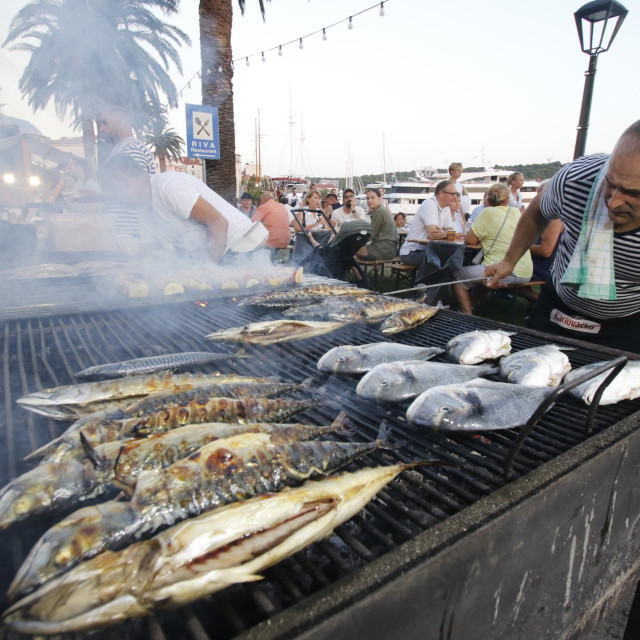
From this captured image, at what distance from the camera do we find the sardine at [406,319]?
140 inches

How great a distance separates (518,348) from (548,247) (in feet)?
18.6

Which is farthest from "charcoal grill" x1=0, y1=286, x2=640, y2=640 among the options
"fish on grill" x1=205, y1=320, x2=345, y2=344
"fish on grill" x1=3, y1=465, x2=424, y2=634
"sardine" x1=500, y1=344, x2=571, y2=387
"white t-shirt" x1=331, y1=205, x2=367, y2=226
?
"white t-shirt" x1=331, y1=205, x2=367, y2=226

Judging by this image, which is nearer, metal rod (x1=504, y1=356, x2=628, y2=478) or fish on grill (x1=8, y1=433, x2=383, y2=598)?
fish on grill (x1=8, y1=433, x2=383, y2=598)

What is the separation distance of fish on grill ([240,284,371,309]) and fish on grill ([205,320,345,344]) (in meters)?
0.74

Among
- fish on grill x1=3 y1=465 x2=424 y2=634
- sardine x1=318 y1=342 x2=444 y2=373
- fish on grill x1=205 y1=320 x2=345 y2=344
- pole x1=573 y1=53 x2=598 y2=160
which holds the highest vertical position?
pole x1=573 y1=53 x2=598 y2=160

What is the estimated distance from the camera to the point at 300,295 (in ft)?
14.7

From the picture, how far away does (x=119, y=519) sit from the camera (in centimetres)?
128

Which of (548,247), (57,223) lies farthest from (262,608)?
(548,247)

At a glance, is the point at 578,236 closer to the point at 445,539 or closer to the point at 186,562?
the point at 445,539

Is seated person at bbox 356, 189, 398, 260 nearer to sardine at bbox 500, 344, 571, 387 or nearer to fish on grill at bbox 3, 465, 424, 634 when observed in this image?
sardine at bbox 500, 344, 571, 387

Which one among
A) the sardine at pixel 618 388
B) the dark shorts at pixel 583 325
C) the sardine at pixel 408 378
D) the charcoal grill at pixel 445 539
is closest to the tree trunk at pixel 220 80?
the charcoal grill at pixel 445 539

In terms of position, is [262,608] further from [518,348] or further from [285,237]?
[285,237]

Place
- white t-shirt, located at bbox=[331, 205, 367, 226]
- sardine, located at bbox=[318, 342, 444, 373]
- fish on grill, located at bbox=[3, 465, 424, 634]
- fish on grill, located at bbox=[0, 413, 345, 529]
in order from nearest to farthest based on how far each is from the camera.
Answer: fish on grill, located at bbox=[3, 465, 424, 634]
fish on grill, located at bbox=[0, 413, 345, 529]
sardine, located at bbox=[318, 342, 444, 373]
white t-shirt, located at bbox=[331, 205, 367, 226]

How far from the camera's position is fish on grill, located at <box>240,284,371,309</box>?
165 inches
